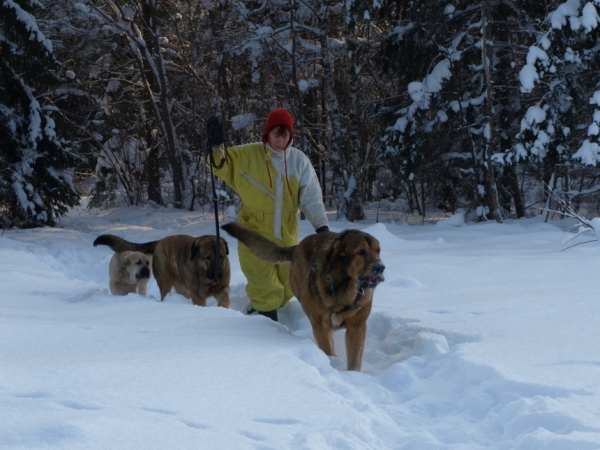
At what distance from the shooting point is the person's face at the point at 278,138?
609 cm

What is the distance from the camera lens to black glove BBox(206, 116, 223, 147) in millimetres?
5809

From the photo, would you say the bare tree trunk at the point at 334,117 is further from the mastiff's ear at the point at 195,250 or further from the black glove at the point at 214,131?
the black glove at the point at 214,131

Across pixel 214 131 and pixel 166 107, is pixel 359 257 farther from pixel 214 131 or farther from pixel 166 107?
pixel 166 107

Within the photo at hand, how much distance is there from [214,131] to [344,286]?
2.16m

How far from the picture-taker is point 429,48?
12.9 meters

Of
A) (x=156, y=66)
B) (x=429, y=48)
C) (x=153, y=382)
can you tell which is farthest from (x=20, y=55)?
(x=153, y=382)

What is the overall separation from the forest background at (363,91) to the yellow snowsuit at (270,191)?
13.2ft

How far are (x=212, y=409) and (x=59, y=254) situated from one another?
9.39 meters

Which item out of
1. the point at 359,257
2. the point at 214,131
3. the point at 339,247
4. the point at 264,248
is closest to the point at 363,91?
the point at 214,131

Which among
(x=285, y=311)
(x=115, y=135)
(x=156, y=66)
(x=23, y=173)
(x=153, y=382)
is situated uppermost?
(x=156, y=66)

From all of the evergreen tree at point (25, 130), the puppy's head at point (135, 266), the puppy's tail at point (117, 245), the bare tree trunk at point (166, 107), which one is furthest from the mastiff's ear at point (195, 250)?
the bare tree trunk at point (166, 107)

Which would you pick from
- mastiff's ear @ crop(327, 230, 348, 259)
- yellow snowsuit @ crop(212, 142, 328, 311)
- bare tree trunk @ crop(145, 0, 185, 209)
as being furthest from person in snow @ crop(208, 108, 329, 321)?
bare tree trunk @ crop(145, 0, 185, 209)

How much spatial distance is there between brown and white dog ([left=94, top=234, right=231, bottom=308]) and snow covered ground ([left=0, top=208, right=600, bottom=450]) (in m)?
0.81

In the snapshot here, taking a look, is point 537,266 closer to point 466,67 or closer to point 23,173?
point 466,67
